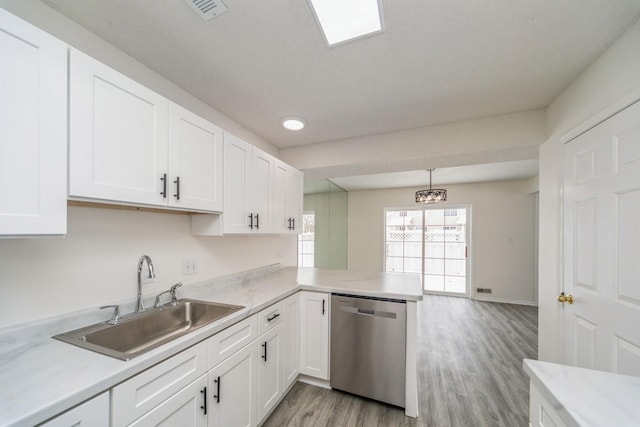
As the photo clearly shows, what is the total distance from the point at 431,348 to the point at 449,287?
2764 millimetres

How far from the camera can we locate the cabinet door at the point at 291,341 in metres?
1.97

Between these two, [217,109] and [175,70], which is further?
[217,109]

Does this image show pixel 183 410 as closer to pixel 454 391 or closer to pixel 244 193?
pixel 244 193

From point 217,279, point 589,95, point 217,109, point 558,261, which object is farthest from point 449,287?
point 217,109

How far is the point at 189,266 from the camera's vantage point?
1.81 m

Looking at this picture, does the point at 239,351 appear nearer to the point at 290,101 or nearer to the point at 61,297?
the point at 61,297

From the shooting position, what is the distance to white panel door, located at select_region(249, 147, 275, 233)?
204 cm

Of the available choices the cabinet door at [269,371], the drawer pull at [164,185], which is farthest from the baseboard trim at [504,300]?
the drawer pull at [164,185]

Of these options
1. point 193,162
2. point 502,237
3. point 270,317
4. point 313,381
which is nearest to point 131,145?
point 193,162

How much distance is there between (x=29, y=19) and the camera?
1.09 metres

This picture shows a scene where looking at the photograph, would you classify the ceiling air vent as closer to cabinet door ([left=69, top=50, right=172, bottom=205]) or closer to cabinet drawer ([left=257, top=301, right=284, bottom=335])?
cabinet door ([left=69, top=50, right=172, bottom=205])

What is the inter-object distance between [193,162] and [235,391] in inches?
54.6

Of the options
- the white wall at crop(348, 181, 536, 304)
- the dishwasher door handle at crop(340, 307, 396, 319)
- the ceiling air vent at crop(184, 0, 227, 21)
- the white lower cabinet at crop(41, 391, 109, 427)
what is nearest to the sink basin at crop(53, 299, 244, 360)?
the white lower cabinet at crop(41, 391, 109, 427)

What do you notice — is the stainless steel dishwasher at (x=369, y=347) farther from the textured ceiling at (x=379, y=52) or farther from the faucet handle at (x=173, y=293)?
the textured ceiling at (x=379, y=52)
